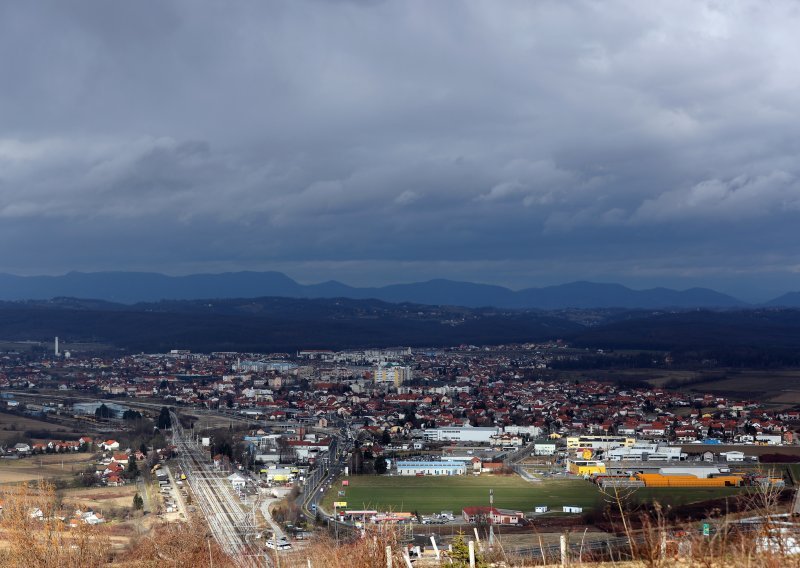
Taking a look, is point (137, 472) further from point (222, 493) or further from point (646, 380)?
point (646, 380)

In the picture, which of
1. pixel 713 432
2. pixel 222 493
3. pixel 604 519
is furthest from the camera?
pixel 713 432

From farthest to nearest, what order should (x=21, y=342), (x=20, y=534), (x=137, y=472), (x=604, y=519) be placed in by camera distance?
(x=21, y=342) < (x=137, y=472) < (x=604, y=519) < (x=20, y=534)

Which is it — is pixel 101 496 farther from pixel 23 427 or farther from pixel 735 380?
pixel 735 380

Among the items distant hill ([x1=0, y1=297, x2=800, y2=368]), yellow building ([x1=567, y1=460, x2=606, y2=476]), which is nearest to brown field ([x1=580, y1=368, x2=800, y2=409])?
distant hill ([x1=0, y1=297, x2=800, y2=368])

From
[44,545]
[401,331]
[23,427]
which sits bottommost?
[23,427]

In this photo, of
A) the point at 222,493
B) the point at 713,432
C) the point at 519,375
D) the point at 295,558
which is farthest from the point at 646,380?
the point at 295,558

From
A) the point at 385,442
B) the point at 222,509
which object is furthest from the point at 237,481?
the point at 385,442
